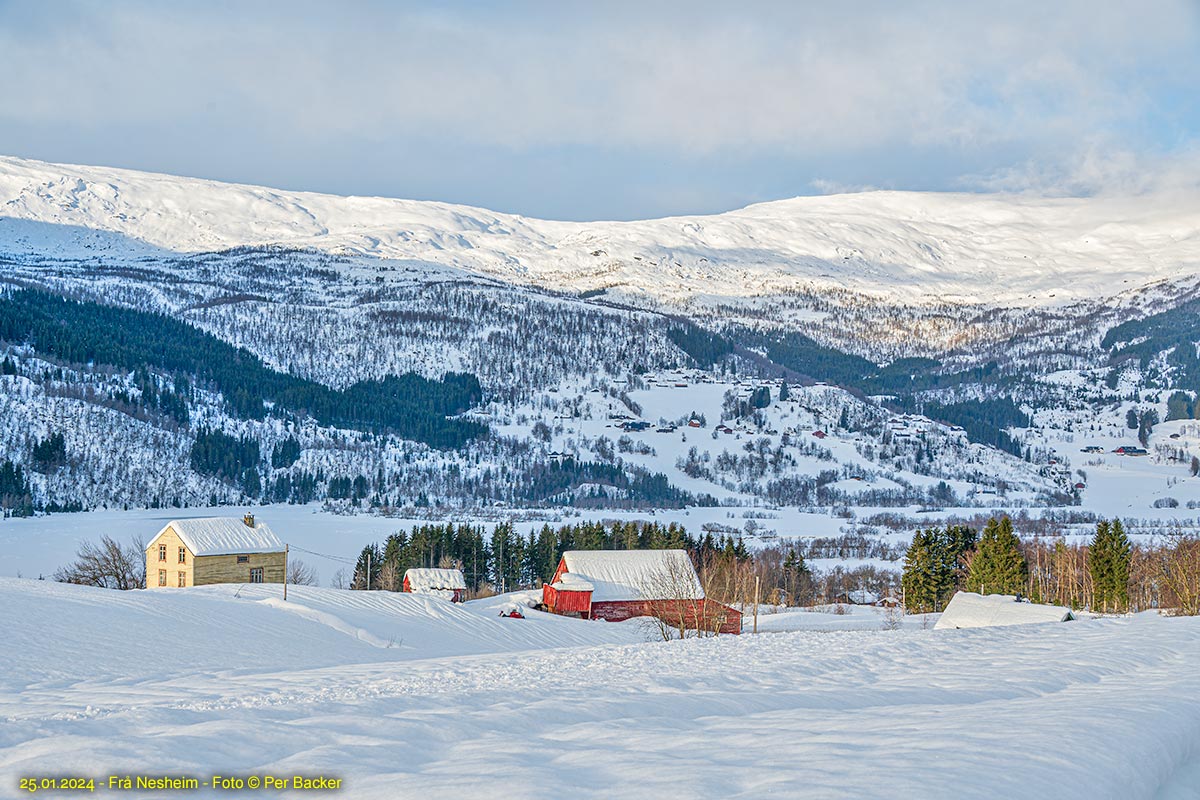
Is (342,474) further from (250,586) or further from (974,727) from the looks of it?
(974,727)

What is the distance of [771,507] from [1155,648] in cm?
16828

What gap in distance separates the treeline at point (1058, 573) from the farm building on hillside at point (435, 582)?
34162 millimetres

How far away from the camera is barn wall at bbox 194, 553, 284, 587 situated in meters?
65.2

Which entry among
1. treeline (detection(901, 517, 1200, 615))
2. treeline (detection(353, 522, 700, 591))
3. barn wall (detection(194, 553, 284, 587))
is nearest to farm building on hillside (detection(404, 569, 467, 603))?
treeline (detection(353, 522, 700, 591))

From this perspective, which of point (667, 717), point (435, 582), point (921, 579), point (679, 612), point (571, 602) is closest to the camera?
point (667, 717)

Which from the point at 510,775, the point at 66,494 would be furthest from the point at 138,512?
the point at 510,775

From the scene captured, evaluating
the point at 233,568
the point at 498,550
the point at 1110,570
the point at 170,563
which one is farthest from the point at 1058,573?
the point at 170,563

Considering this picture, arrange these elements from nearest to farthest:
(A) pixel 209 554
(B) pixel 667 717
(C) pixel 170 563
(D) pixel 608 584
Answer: (B) pixel 667 717
(A) pixel 209 554
(C) pixel 170 563
(D) pixel 608 584

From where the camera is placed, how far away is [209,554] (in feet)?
214

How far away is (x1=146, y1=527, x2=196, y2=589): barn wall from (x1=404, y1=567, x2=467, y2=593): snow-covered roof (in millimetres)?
18112

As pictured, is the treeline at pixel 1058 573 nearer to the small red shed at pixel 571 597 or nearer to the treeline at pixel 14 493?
the small red shed at pixel 571 597

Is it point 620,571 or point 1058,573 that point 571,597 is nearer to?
point 620,571

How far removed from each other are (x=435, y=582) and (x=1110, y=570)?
155ft

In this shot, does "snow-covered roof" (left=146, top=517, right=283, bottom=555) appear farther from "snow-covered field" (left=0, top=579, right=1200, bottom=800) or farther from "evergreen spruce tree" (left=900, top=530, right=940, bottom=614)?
"evergreen spruce tree" (left=900, top=530, right=940, bottom=614)
